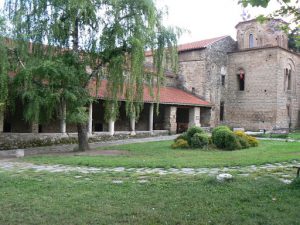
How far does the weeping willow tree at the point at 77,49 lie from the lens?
1167 centimetres

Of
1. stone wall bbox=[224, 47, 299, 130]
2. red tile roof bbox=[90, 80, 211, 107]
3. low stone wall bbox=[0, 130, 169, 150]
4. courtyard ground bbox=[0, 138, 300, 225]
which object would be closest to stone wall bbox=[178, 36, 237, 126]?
red tile roof bbox=[90, 80, 211, 107]

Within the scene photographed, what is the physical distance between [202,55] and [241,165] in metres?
18.6

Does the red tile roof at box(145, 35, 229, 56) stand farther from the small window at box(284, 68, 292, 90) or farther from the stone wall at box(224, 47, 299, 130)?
the small window at box(284, 68, 292, 90)

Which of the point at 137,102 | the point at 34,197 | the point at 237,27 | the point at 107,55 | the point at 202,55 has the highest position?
the point at 237,27

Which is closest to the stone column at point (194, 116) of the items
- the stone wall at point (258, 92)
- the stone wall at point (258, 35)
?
the stone wall at point (258, 92)

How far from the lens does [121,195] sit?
5.63 m

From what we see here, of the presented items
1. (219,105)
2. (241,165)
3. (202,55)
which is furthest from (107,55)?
(219,105)

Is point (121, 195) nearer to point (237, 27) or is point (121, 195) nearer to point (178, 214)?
point (178, 214)

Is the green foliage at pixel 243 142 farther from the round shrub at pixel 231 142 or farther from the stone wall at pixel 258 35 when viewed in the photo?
the stone wall at pixel 258 35

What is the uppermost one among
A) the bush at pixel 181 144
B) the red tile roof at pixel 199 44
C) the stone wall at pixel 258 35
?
the stone wall at pixel 258 35

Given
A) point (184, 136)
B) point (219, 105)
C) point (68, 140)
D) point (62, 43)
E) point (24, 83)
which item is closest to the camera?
point (24, 83)

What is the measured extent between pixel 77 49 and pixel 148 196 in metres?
8.74

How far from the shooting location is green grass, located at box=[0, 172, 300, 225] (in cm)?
441

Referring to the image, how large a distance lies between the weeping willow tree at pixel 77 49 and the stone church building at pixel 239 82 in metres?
11.2
